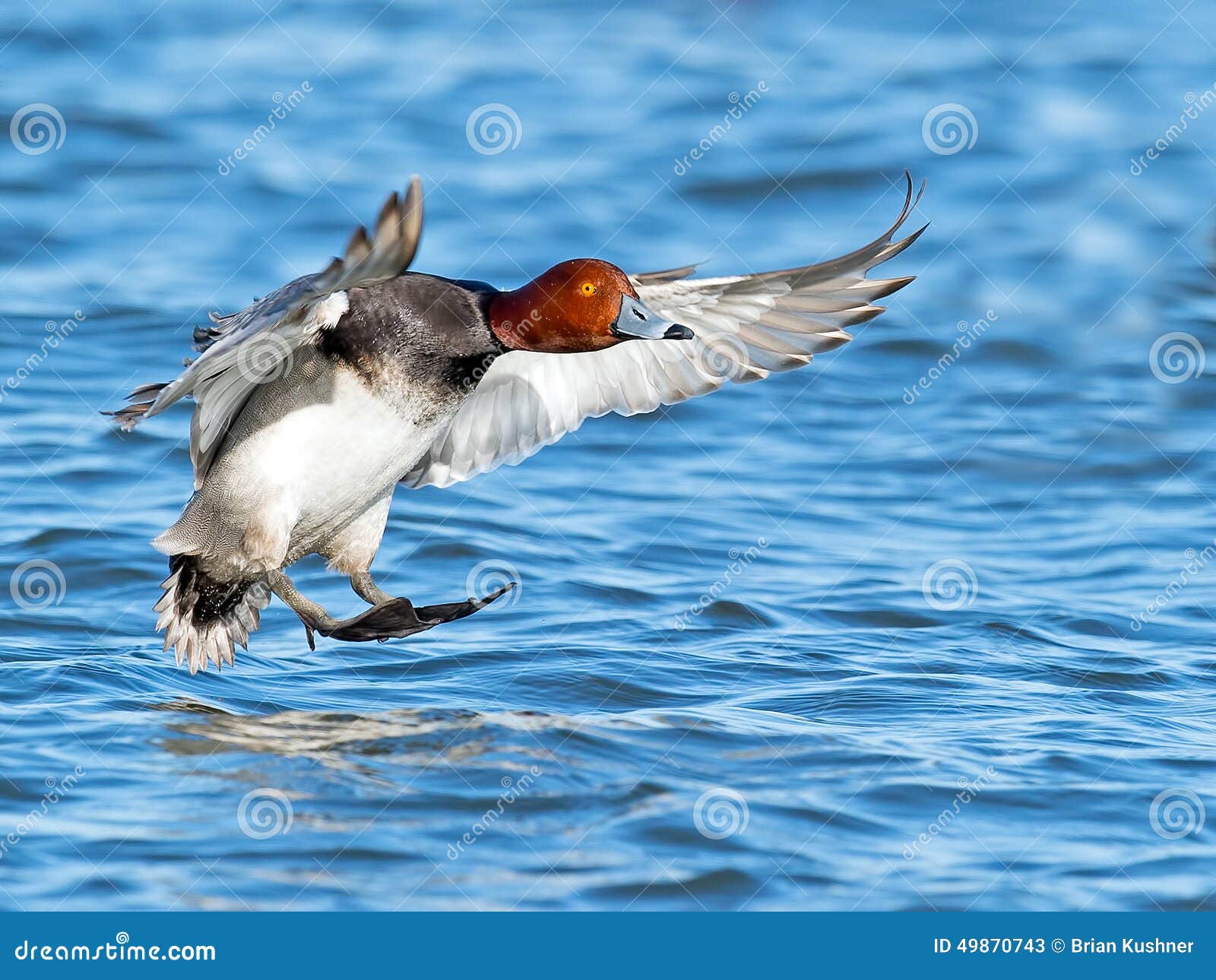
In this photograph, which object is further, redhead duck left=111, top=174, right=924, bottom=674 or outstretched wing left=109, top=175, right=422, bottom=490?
redhead duck left=111, top=174, right=924, bottom=674

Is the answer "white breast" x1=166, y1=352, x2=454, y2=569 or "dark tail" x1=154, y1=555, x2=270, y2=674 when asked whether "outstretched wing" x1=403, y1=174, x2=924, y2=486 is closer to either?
"white breast" x1=166, y1=352, x2=454, y2=569

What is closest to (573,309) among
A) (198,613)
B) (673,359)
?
(673,359)

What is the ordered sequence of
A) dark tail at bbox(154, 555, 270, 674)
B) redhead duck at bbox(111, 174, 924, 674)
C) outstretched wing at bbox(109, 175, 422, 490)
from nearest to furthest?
1. outstretched wing at bbox(109, 175, 422, 490)
2. redhead duck at bbox(111, 174, 924, 674)
3. dark tail at bbox(154, 555, 270, 674)

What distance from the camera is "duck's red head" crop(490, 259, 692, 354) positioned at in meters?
5.12

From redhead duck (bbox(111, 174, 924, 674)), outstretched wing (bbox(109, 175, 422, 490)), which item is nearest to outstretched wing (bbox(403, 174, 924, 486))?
redhead duck (bbox(111, 174, 924, 674))

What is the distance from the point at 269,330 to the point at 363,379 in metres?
0.57

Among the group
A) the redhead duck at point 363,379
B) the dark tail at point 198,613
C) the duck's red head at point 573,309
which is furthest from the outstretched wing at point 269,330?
the duck's red head at point 573,309

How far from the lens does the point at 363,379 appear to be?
5.12m

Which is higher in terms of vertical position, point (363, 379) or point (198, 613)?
point (363, 379)

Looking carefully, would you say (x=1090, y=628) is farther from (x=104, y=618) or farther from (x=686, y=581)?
(x=104, y=618)

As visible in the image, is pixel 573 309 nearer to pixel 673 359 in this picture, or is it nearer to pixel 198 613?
pixel 673 359

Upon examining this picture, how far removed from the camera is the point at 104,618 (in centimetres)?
→ 625

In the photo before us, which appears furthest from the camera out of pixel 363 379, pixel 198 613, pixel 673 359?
pixel 673 359

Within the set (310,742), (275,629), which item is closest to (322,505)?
(310,742)
